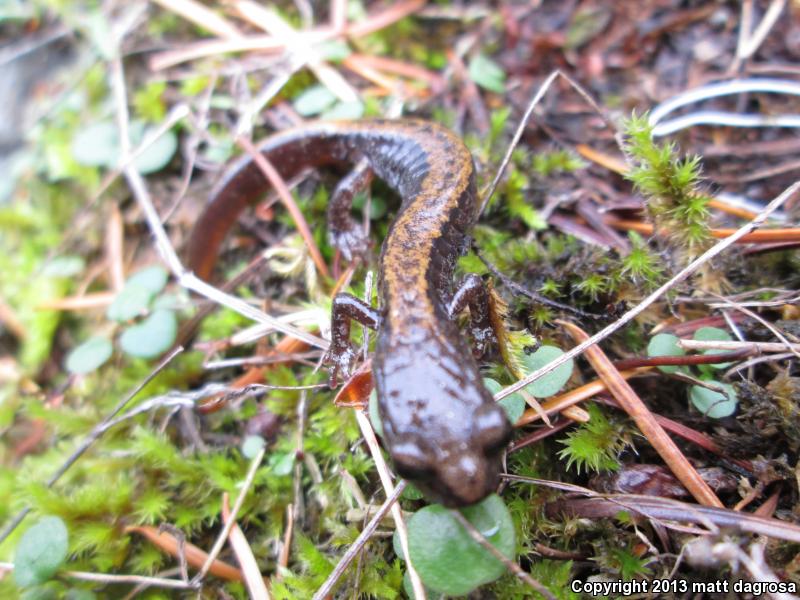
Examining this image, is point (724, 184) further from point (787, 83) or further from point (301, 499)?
point (301, 499)

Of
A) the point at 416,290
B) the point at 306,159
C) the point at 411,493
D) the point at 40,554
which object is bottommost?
the point at 40,554

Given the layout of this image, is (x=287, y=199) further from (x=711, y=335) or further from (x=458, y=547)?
(x=711, y=335)

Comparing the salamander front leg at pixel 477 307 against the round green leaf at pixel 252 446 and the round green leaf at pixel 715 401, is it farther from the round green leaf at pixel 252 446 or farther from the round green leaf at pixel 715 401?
the round green leaf at pixel 252 446

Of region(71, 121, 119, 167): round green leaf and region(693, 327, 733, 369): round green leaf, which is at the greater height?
region(71, 121, 119, 167): round green leaf

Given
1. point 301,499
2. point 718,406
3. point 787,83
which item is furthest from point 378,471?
point 787,83

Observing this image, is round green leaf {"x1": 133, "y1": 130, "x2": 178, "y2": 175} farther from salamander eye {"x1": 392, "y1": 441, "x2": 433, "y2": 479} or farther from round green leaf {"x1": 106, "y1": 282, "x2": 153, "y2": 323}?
salamander eye {"x1": 392, "y1": 441, "x2": 433, "y2": 479}

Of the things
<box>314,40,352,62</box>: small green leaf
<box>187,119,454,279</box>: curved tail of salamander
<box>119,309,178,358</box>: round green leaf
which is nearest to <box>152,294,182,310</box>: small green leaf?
<box>119,309,178,358</box>: round green leaf

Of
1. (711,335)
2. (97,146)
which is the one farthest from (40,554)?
(711,335)
